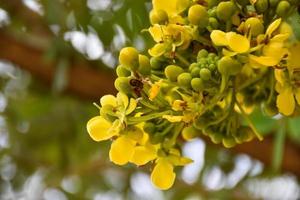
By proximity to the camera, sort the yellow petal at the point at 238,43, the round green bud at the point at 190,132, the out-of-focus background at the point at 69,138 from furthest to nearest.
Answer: the out-of-focus background at the point at 69,138
the round green bud at the point at 190,132
the yellow petal at the point at 238,43

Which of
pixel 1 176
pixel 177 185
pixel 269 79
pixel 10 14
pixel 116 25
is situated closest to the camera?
pixel 269 79

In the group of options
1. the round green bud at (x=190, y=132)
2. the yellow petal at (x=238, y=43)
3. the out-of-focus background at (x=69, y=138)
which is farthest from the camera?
the out-of-focus background at (x=69, y=138)

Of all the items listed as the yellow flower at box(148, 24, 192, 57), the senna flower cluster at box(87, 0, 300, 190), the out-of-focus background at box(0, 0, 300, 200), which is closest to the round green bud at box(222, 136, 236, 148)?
the senna flower cluster at box(87, 0, 300, 190)

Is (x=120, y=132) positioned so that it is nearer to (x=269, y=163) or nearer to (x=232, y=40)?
(x=232, y=40)

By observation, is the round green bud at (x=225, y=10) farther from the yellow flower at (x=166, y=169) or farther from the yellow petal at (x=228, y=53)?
the yellow flower at (x=166, y=169)

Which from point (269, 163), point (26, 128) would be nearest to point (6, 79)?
point (26, 128)

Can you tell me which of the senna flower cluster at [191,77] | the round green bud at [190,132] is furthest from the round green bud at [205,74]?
the round green bud at [190,132]
